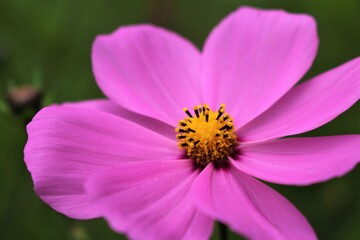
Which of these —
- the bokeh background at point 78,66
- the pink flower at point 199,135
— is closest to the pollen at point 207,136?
the pink flower at point 199,135

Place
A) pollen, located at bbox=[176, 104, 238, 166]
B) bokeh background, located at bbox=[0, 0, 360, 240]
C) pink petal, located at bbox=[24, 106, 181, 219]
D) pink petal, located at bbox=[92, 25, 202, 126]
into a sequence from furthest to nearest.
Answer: bokeh background, located at bbox=[0, 0, 360, 240] → pink petal, located at bbox=[92, 25, 202, 126] → pollen, located at bbox=[176, 104, 238, 166] → pink petal, located at bbox=[24, 106, 181, 219]

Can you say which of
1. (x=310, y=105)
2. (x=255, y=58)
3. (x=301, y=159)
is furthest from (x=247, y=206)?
(x=255, y=58)

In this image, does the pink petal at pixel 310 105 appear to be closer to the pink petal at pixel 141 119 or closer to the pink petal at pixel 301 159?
the pink petal at pixel 301 159

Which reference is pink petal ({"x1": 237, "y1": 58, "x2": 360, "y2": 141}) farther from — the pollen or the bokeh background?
the bokeh background

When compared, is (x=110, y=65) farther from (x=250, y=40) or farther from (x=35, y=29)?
(x=35, y=29)

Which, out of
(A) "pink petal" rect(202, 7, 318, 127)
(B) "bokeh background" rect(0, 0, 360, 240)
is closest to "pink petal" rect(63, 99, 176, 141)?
(A) "pink petal" rect(202, 7, 318, 127)

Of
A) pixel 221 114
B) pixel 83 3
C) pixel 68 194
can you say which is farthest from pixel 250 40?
pixel 83 3

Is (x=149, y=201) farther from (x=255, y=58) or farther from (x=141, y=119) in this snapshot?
(x=255, y=58)
